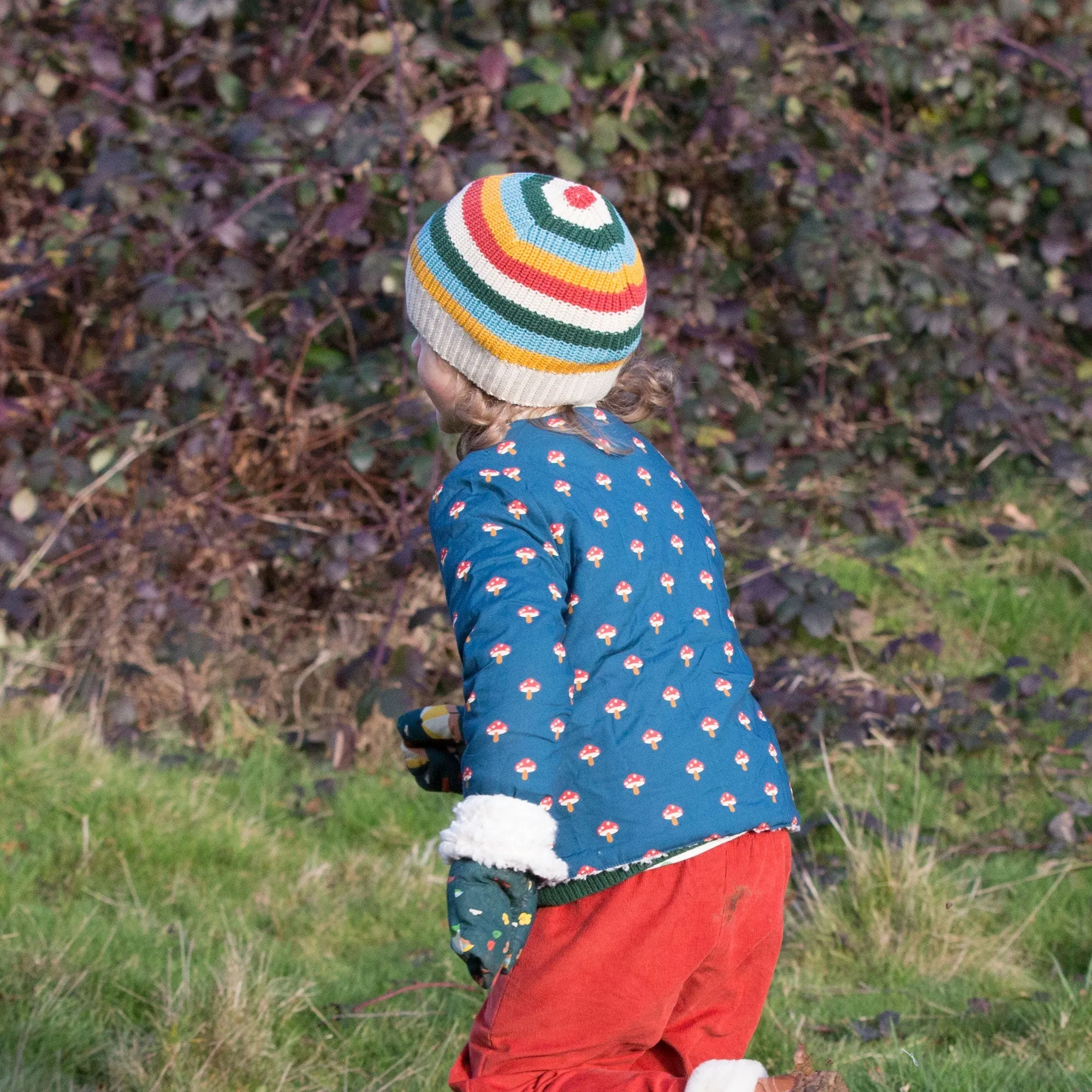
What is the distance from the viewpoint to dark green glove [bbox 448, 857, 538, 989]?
165 centimetres

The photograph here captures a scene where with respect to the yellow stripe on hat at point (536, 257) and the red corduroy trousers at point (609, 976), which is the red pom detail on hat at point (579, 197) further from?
the red corduroy trousers at point (609, 976)

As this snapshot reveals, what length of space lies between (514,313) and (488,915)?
2.77 feet

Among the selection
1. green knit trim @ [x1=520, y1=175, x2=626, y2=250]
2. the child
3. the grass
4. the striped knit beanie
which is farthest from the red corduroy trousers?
green knit trim @ [x1=520, y1=175, x2=626, y2=250]

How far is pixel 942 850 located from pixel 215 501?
7.61 ft

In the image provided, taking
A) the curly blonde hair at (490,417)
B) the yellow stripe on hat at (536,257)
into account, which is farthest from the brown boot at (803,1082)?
the yellow stripe on hat at (536,257)

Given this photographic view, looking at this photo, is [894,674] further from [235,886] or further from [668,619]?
[668,619]

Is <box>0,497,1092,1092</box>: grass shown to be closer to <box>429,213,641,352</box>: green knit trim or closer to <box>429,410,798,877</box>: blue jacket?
<box>429,410,798,877</box>: blue jacket

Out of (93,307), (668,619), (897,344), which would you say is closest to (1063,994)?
(668,619)

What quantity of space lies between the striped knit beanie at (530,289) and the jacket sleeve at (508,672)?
0.24m

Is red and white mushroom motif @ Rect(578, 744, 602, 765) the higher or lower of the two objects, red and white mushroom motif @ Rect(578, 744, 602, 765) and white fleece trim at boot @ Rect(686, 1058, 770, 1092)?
the higher

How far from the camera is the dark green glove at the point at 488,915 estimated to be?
65.1 inches

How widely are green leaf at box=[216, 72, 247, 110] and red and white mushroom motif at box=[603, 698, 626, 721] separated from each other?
3033 mm

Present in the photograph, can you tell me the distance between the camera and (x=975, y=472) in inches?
195

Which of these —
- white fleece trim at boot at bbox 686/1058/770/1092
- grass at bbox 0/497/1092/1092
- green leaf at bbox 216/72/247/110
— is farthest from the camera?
green leaf at bbox 216/72/247/110
